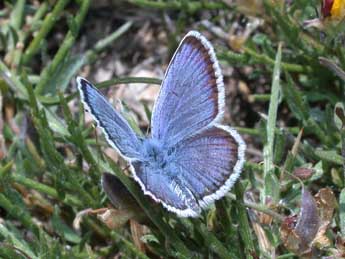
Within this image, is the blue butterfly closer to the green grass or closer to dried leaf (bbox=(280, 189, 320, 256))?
the green grass

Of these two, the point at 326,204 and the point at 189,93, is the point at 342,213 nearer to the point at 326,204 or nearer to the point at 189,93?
the point at 326,204

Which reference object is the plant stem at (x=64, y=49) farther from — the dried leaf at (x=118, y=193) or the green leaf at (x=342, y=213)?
the green leaf at (x=342, y=213)

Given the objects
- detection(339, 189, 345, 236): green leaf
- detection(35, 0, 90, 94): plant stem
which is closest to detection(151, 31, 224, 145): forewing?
detection(339, 189, 345, 236): green leaf

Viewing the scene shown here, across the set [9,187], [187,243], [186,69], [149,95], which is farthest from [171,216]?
[149,95]

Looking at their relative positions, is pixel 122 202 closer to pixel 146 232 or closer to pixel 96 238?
pixel 146 232

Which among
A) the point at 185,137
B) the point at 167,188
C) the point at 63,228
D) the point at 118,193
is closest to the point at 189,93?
the point at 185,137
